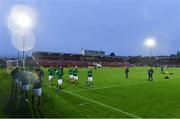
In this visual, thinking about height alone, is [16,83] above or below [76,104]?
above

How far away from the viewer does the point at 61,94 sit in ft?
94.8

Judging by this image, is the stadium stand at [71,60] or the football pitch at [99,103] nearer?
the football pitch at [99,103]

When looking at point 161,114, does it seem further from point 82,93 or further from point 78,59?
point 78,59

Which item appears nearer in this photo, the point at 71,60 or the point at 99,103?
the point at 99,103

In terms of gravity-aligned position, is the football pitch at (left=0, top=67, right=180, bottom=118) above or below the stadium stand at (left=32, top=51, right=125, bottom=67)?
below

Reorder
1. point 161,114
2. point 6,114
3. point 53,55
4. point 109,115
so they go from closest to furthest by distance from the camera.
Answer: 1. point 6,114
2. point 109,115
3. point 161,114
4. point 53,55

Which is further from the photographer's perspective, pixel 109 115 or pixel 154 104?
pixel 154 104

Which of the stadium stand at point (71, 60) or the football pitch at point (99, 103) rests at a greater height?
the stadium stand at point (71, 60)

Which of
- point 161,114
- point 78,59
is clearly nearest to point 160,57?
point 78,59

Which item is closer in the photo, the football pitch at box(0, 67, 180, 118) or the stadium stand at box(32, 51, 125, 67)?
the football pitch at box(0, 67, 180, 118)

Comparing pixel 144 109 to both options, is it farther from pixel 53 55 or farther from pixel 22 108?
pixel 53 55

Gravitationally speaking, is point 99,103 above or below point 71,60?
below

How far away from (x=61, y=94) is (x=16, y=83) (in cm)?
622

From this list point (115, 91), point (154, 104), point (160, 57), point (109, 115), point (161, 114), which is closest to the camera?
point (109, 115)
